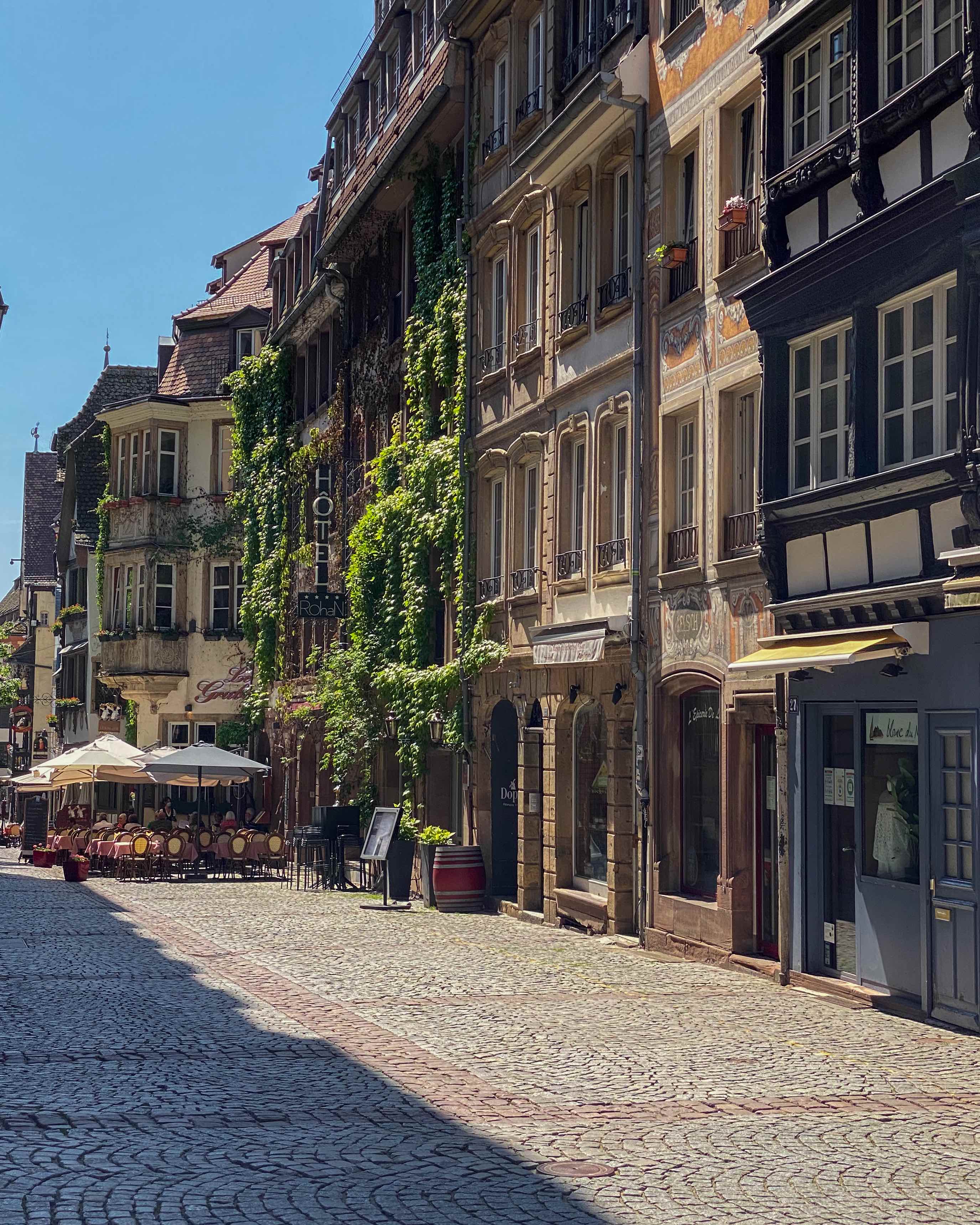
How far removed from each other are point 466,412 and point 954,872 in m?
15.0

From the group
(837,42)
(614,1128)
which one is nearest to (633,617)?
(837,42)

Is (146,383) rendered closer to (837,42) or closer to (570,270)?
(570,270)

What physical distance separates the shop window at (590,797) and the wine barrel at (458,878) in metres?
2.63

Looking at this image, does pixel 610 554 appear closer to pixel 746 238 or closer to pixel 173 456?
pixel 746 238

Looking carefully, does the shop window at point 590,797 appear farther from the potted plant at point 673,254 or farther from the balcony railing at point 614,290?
the potted plant at point 673,254

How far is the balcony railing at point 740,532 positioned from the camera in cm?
1772

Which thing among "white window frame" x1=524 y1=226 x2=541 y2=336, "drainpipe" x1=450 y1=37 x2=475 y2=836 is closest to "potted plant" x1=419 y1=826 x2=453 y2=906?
"drainpipe" x1=450 y1=37 x2=475 y2=836

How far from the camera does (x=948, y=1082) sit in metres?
11.1

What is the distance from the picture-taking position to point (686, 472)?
64.6ft

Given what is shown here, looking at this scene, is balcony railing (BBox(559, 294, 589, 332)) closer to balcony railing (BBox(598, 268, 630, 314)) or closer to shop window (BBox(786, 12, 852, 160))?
balcony railing (BBox(598, 268, 630, 314))

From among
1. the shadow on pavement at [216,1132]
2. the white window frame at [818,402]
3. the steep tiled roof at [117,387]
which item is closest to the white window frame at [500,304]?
the white window frame at [818,402]

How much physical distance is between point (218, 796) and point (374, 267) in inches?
637

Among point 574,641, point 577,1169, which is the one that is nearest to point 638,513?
point 574,641

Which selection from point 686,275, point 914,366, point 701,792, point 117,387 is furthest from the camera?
point 117,387
